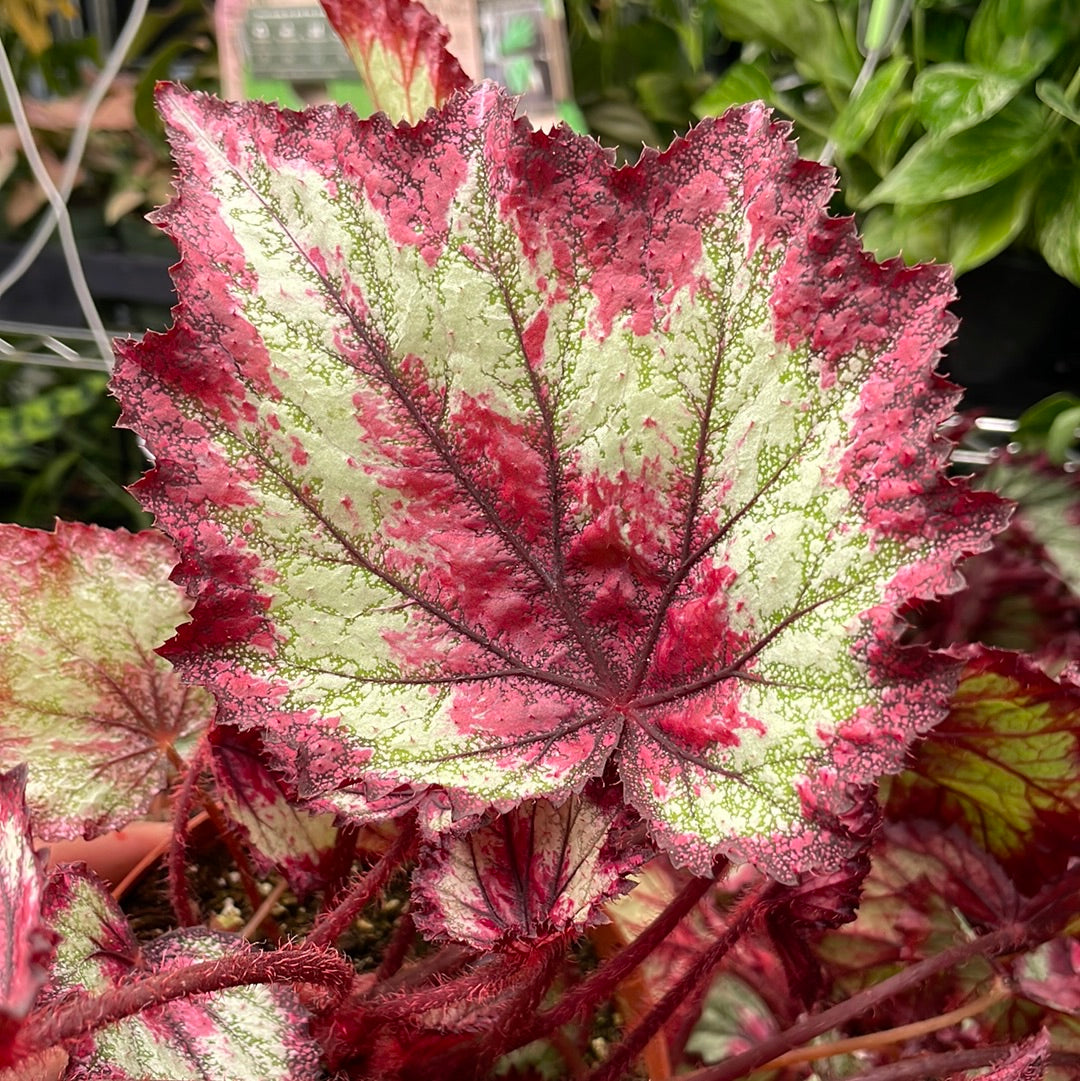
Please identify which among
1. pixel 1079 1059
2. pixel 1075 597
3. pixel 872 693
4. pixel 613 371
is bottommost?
pixel 1079 1059

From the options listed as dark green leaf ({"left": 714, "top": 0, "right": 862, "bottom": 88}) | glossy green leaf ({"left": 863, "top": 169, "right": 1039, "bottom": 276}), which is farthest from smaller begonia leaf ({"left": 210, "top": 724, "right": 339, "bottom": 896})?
dark green leaf ({"left": 714, "top": 0, "right": 862, "bottom": 88})

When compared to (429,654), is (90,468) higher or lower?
lower

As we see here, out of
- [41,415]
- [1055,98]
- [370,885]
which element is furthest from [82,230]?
[370,885]

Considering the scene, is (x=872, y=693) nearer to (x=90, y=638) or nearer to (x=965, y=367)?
(x=90, y=638)

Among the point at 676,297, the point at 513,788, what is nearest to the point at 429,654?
the point at 513,788

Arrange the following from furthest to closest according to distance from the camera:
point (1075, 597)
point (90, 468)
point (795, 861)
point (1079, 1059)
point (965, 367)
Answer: point (90, 468), point (965, 367), point (1075, 597), point (1079, 1059), point (795, 861)

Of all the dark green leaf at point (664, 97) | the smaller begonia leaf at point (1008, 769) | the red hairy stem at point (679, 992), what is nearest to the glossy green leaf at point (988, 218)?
the dark green leaf at point (664, 97)

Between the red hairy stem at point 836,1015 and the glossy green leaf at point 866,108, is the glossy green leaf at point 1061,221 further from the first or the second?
the red hairy stem at point 836,1015
